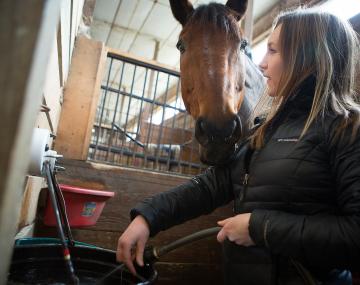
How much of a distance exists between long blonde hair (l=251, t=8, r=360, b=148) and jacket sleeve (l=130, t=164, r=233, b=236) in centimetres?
23

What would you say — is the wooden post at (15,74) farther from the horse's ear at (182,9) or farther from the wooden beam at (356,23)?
the wooden beam at (356,23)

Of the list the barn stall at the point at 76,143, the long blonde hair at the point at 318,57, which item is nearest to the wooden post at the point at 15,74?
the barn stall at the point at 76,143

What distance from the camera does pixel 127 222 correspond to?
2236mm

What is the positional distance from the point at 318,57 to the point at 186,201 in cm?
70

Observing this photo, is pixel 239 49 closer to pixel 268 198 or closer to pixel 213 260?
pixel 268 198

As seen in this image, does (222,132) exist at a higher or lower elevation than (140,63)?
lower

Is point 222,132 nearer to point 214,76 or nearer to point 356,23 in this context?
point 214,76

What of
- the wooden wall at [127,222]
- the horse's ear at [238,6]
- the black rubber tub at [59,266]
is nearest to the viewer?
the black rubber tub at [59,266]

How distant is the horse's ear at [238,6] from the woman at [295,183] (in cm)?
94

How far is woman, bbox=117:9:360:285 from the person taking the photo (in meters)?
0.72

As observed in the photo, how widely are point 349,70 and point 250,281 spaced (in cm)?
79

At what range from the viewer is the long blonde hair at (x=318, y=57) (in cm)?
96

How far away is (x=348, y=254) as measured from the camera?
679mm

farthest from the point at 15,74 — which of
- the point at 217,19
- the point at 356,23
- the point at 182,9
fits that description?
the point at 356,23
